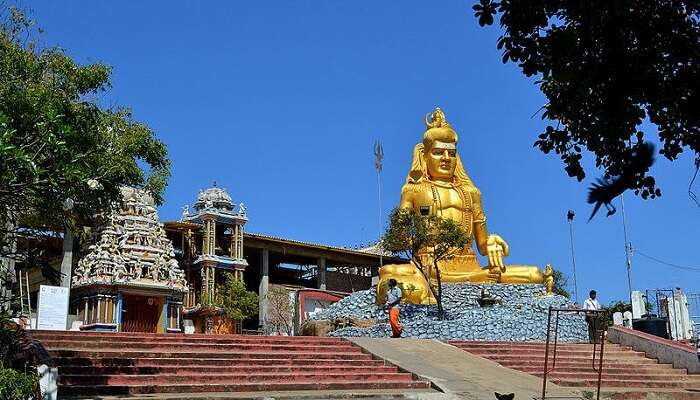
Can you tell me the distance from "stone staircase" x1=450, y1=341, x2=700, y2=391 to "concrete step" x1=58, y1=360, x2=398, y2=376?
3.07m

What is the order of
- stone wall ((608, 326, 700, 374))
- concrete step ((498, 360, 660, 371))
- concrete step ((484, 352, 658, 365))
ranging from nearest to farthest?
concrete step ((498, 360, 660, 371)), concrete step ((484, 352, 658, 365)), stone wall ((608, 326, 700, 374))

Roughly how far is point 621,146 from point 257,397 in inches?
240

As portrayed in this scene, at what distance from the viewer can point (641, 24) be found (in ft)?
20.1

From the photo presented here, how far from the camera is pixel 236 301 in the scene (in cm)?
3369

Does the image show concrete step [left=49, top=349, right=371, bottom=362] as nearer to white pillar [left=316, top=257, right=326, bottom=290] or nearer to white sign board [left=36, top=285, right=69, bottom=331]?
white sign board [left=36, top=285, right=69, bottom=331]

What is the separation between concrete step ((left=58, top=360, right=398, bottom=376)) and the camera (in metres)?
11.0

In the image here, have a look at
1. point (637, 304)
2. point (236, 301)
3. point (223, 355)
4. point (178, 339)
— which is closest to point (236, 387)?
point (223, 355)

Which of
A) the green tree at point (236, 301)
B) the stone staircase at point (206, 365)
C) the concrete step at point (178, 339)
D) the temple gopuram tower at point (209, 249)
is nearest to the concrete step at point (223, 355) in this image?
the stone staircase at point (206, 365)

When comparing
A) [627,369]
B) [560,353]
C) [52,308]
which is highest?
[52,308]

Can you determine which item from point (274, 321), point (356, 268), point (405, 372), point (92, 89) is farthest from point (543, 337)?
point (356, 268)

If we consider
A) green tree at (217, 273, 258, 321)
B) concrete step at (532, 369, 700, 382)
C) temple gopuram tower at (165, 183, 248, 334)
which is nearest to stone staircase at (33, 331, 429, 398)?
concrete step at (532, 369, 700, 382)

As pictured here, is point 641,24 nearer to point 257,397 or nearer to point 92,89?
point 257,397

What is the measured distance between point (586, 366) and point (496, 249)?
11637 mm

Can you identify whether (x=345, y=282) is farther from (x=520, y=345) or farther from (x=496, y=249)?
(x=520, y=345)
